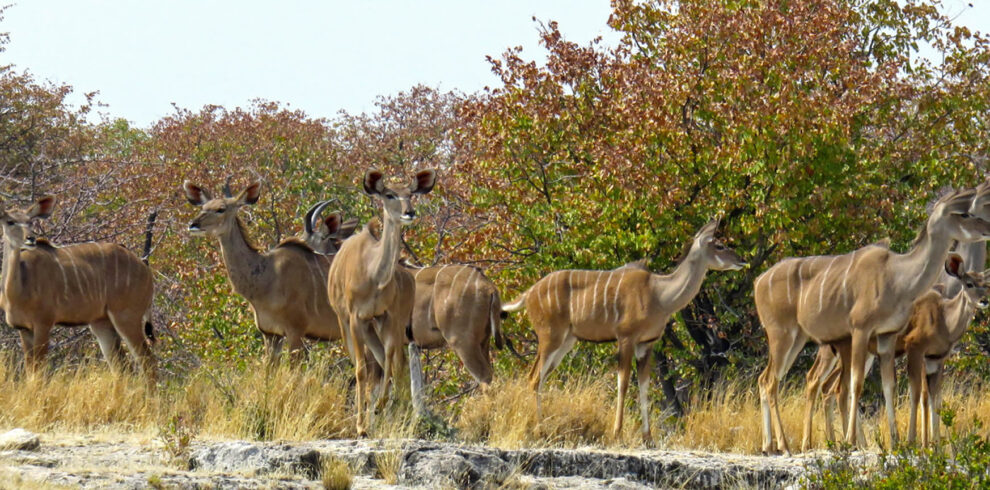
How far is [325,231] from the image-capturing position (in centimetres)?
1291

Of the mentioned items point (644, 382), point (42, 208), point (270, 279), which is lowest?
point (644, 382)

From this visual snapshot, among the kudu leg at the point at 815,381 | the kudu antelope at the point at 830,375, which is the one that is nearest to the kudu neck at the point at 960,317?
the kudu antelope at the point at 830,375

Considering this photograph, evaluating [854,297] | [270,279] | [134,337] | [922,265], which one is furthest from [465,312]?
[922,265]

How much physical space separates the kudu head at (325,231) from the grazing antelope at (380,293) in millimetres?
3113

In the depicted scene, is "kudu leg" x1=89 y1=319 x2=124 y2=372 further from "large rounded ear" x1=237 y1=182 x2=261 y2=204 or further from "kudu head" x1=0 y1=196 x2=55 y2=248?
"large rounded ear" x1=237 y1=182 x2=261 y2=204

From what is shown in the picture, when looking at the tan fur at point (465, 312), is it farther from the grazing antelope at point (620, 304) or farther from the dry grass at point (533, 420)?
the dry grass at point (533, 420)

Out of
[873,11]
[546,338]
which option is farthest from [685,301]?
[873,11]

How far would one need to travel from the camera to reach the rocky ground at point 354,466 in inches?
270

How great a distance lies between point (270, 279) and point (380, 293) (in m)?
1.63

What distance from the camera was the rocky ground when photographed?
6867 millimetres

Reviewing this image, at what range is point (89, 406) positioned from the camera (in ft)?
30.1

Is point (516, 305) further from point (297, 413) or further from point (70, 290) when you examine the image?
point (70, 290)

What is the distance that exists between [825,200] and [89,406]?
6.49 metres

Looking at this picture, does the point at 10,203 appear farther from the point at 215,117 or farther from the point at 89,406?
the point at 215,117
